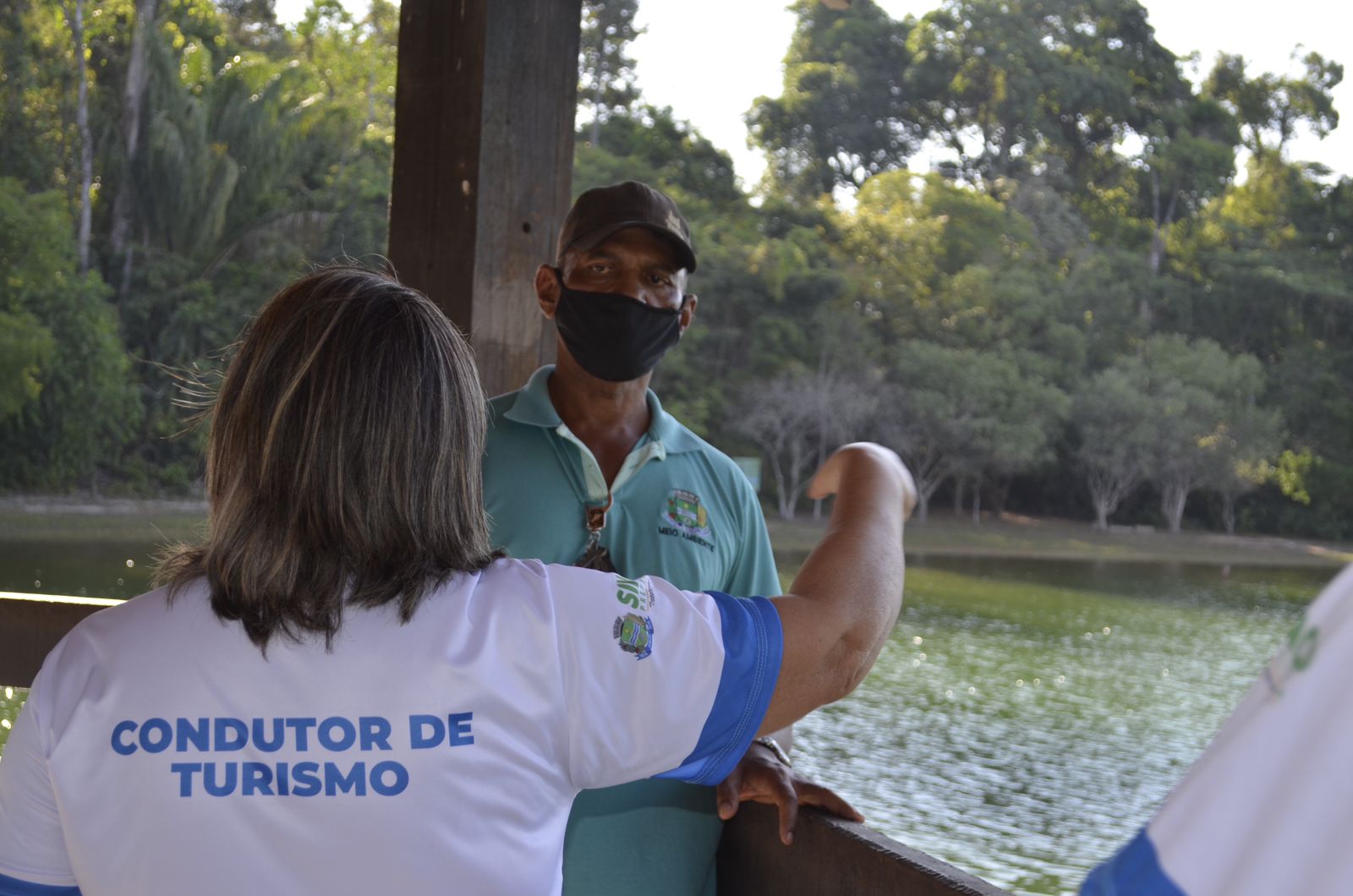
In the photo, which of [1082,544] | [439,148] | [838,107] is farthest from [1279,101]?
[439,148]

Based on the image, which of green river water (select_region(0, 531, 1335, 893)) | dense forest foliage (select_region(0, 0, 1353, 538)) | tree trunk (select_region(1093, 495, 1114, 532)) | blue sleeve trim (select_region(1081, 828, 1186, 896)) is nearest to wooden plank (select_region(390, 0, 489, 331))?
blue sleeve trim (select_region(1081, 828, 1186, 896))

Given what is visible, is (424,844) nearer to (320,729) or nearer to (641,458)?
(320,729)

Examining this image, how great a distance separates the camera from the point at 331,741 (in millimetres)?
875

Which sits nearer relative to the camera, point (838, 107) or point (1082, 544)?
point (1082, 544)

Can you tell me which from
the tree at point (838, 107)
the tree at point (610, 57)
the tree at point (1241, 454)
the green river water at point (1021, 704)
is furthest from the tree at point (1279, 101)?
the green river water at point (1021, 704)

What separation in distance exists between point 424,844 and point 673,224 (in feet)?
3.56

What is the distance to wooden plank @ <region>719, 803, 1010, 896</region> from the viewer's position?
46.9 inches

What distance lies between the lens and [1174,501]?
35.6 meters

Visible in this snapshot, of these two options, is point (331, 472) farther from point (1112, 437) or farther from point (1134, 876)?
point (1112, 437)

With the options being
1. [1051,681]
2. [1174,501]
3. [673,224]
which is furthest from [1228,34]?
[673,224]

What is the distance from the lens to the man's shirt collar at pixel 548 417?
67.7 inches

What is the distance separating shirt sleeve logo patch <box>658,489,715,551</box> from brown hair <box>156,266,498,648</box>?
0.71 meters

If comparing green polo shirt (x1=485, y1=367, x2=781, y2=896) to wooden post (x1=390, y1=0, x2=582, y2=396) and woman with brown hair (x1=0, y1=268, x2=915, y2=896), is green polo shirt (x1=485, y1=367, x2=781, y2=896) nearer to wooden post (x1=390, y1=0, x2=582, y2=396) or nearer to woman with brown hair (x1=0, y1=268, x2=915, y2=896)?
wooden post (x1=390, y1=0, x2=582, y2=396)

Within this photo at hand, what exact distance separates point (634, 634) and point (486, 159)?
1094mm
